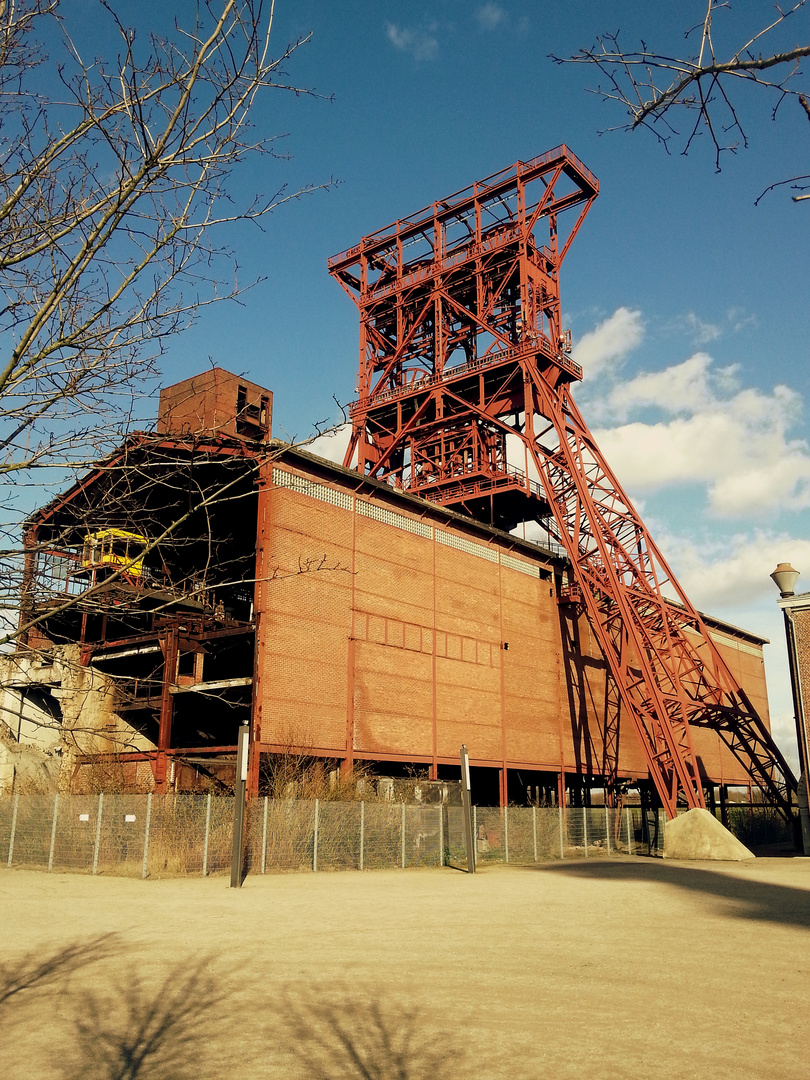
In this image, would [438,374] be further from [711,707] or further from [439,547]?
[711,707]

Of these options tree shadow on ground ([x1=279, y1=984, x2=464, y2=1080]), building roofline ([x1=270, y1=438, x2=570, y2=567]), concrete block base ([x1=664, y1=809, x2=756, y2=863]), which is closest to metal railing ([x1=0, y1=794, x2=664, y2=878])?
concrete block base ([x1=664, y1=809, x2=756, y2=863])

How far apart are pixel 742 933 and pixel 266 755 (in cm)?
1528

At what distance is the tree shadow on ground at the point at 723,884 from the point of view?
1486 centimetres

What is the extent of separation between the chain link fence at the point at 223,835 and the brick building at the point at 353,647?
208 centimetres

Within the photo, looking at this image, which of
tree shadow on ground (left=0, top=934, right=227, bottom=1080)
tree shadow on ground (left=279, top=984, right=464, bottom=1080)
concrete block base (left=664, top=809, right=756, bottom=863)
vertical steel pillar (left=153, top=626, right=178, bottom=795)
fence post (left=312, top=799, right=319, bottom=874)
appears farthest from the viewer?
concrete block base (left=664, top=809, right=756, bottom=863)

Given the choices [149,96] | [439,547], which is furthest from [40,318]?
[439,547]

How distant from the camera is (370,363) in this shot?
148 ft

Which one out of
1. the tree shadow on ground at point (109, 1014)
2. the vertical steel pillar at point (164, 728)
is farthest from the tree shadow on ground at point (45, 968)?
the vertical steel pillar at point (164, 728)

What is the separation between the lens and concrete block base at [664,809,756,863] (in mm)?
28594

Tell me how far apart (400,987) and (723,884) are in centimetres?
1404

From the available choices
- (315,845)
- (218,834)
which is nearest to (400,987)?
(218,834)

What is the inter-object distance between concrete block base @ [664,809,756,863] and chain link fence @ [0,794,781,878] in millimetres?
5287

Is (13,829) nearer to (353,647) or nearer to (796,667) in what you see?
(353,647)

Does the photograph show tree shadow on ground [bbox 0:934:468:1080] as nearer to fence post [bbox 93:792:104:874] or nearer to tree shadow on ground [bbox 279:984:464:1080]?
tree shadow on ground [bbox 279:984:464:1080]
